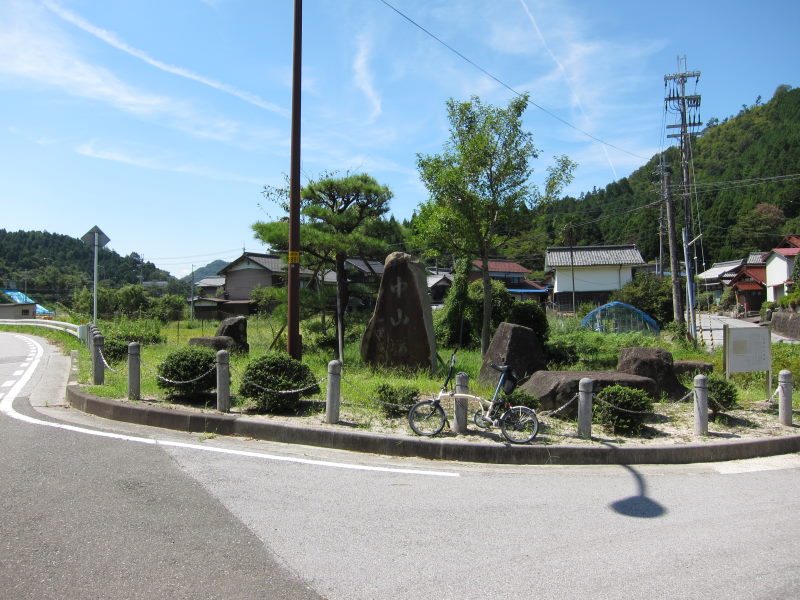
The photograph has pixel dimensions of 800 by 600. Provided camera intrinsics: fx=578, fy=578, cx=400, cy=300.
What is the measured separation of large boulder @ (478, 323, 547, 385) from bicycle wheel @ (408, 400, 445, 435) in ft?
12.8

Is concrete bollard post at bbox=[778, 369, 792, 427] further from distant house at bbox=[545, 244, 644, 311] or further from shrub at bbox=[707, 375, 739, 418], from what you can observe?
distant house at bbox=[545, 244, 644, 311]

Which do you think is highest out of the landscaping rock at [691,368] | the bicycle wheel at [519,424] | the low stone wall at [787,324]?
the low stone wall at [787,324]

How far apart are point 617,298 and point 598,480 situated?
30083 mm

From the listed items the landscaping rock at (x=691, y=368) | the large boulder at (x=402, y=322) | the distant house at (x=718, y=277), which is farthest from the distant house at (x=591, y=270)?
the large boulder at (x=402, y=322)

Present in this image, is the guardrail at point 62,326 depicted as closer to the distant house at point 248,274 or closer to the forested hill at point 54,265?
the distant house at point 248,274

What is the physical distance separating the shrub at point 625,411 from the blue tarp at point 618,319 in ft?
54.2

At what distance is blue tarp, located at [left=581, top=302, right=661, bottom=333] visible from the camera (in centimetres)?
2328

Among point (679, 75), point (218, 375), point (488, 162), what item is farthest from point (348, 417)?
point (679, 75)

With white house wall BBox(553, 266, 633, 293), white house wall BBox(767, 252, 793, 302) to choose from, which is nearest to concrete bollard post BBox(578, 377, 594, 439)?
white house wall BBox(767, 252, 793, 302)

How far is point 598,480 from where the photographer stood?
584cm

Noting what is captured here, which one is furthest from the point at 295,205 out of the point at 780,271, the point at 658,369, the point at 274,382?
the point at 780,271

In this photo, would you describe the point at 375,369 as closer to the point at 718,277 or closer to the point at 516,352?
the point at 516,352

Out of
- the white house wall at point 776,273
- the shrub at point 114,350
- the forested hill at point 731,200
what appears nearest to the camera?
the shrub at point 114,350

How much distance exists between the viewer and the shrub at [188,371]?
334 inches
